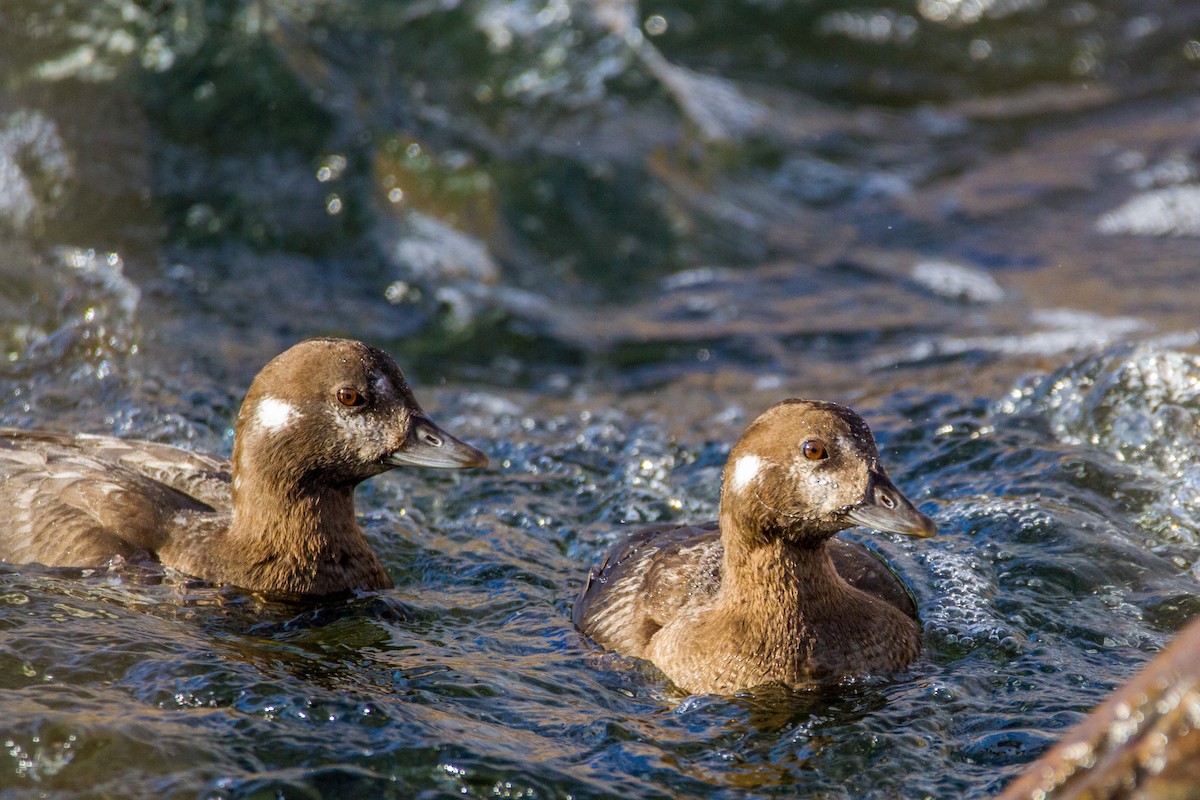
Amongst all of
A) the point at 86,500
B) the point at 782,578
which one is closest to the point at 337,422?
the point at 86,500

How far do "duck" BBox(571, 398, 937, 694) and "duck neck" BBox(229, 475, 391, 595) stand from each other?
1255 mm

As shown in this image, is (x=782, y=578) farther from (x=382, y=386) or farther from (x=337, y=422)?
(x=337, y=422)

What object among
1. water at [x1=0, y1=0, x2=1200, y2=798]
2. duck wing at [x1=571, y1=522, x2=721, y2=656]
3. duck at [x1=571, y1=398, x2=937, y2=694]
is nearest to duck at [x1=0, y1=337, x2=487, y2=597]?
water at [x1=0, y1=0, x2=1200, y2=798]

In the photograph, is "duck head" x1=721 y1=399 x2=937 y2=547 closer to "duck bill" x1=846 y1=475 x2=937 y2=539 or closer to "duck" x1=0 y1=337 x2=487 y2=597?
"duck bill" x1=846 y1=475 x2=937 y2=539

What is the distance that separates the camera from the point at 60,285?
9.30 meters

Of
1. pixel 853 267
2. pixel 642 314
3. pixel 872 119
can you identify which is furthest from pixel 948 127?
pixel 642 314

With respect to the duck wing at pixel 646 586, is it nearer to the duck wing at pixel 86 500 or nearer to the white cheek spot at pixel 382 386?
the white cheek spot at pixel 382 386

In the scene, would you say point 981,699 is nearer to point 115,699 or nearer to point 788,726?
point 788,726

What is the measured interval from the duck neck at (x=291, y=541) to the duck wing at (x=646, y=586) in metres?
1.09

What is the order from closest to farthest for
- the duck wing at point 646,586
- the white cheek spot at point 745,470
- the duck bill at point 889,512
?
the duck bill at point 889,512
the white cheek spot at point 745,470
the duck wing at point 646,586

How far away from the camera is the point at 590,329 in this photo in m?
10.5

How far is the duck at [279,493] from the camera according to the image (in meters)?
5.98

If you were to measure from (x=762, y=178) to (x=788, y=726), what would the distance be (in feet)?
28.5

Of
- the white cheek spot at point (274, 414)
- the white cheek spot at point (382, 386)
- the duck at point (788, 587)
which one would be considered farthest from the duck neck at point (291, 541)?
the duck at point (788, 587)
